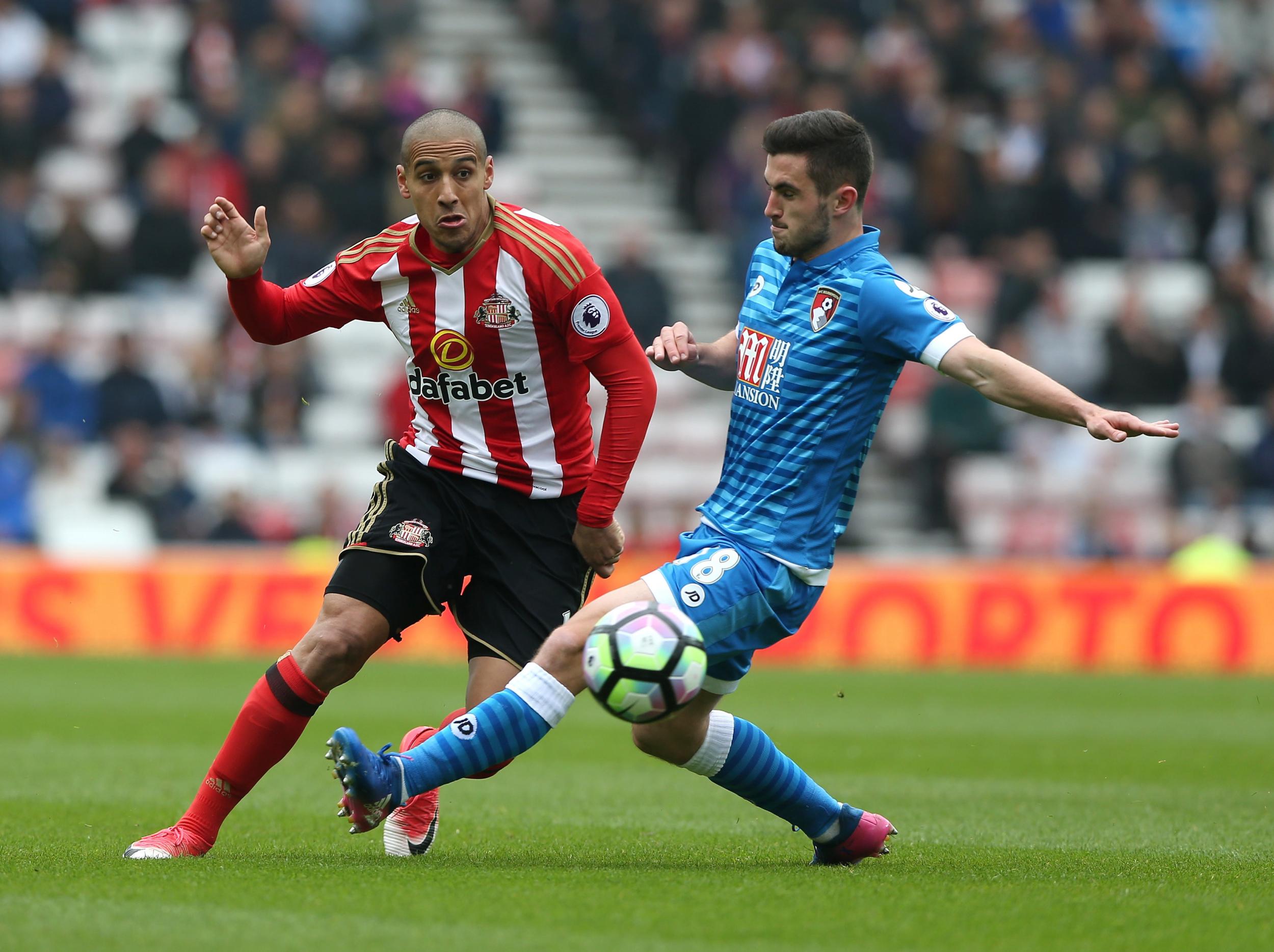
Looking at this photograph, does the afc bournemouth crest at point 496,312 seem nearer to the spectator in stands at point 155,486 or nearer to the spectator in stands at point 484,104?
the spectator in stands at point 155,486

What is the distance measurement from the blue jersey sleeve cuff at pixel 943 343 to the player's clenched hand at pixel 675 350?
896mm

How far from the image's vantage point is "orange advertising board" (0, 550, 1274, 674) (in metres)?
14.9

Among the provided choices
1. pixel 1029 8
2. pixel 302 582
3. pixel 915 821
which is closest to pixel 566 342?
pixel 915 821

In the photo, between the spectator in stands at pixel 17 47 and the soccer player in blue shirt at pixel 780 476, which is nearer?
the soccer player in blue shirt at pixel 780 476

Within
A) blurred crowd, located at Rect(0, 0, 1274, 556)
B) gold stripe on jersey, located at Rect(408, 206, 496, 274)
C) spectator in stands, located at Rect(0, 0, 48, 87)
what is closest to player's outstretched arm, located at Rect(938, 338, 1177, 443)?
gold stripe on jersey, located at Rect(408, 206, 496, 274)

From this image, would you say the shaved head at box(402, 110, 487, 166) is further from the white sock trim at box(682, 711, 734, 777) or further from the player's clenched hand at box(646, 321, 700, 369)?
the white sock trim at box(682, 711, 734, 777)

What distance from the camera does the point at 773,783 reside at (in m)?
5.85

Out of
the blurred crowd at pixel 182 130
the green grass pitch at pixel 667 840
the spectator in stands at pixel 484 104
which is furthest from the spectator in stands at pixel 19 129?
the green grass pitch at pixel 667 840

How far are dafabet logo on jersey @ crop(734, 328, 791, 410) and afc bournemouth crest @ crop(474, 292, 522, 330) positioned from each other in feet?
2.48

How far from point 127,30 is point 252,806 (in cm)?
1332

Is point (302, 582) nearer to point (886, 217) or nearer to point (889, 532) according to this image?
point (889, 532)

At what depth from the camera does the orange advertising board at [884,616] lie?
14.9 m

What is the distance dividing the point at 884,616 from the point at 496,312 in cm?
967

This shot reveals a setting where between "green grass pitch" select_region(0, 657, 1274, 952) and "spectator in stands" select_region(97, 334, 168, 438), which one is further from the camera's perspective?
"spectator in stands" select_region(97, 334, 168, 438)
